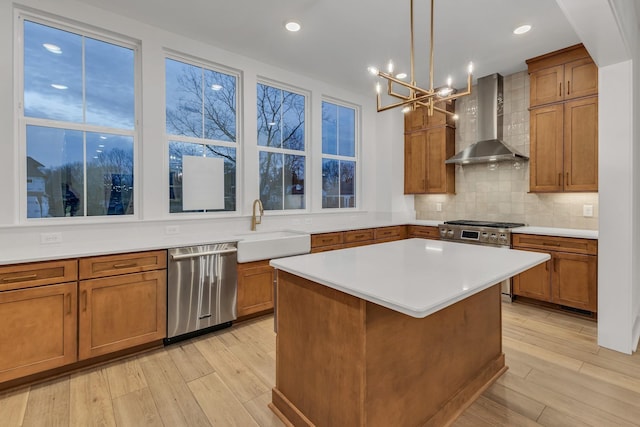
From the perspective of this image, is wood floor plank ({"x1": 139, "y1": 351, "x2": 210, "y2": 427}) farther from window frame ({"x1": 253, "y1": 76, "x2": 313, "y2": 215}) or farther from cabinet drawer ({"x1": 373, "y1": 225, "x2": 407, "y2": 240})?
cabinet drawer ({"x1": 373, "y1": 225, "x2": 407, "y2": 240})

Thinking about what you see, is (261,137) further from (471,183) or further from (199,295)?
(471,183)

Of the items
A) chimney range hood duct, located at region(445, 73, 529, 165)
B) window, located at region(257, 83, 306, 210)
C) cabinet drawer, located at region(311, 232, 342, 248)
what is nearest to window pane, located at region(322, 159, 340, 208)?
window, located at region(257, 83, 306, 210)

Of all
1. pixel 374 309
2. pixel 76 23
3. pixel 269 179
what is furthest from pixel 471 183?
pixel 76 23

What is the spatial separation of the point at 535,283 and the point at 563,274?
294 mm

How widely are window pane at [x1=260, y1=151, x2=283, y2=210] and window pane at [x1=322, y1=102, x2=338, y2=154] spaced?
0.88 meters

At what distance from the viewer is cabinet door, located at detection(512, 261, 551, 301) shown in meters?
3.45

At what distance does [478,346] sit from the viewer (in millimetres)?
2057

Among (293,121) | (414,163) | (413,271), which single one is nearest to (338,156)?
(293,121)

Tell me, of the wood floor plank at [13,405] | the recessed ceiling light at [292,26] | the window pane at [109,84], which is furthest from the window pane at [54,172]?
the recessed ceiling light at [292,26]

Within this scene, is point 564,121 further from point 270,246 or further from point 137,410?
point 137,410

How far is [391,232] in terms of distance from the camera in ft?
15.0

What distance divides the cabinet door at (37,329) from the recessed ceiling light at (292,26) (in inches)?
111

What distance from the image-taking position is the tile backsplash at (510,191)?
12.5 feet

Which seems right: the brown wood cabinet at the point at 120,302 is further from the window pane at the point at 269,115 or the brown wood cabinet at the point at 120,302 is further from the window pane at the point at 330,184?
the window pane at the point at 330,184
